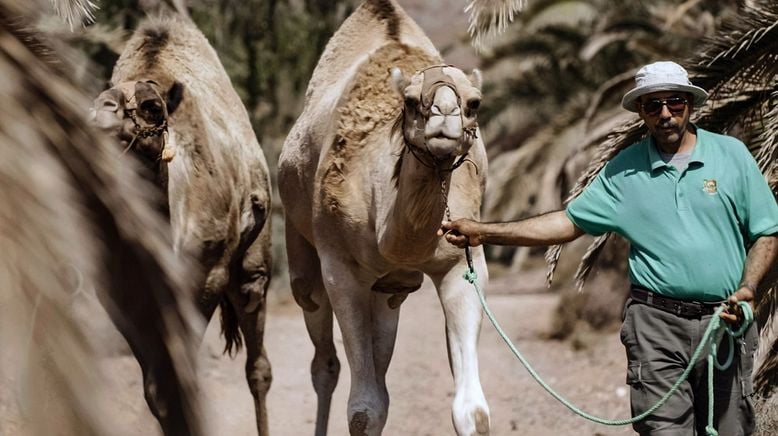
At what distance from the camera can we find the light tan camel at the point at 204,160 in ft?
23.5

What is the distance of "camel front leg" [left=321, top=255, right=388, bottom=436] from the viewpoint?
6684 mm

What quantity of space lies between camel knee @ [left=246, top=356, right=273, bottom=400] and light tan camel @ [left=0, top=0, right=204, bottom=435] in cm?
738

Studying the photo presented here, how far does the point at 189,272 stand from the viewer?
5.13ft

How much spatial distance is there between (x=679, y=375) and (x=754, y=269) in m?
0.49

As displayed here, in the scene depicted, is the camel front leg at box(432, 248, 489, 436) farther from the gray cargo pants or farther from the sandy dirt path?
the sandy dirt path

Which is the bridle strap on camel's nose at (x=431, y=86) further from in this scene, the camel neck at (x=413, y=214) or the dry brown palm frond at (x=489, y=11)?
the dry brown palm frond at (x=489, y=11)

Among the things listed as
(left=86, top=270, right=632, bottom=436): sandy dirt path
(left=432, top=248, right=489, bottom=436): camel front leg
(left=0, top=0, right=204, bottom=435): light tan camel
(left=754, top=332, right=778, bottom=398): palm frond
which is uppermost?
(left=0, top=0, right=204, bottom=435): light tan camel

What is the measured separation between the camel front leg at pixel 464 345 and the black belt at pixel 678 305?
1493 millimetres

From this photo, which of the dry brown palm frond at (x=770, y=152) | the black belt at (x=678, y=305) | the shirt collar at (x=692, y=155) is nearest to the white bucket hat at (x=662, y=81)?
the shirt collar at (x=692, y=155)

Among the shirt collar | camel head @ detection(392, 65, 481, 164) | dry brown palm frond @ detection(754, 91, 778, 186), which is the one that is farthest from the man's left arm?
dry brown palm frond @ detection(754, 91, 778, 186)

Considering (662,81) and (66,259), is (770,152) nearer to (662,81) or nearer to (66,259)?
(662,81)

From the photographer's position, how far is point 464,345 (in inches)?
253

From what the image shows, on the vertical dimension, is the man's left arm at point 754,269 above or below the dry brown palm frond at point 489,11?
below

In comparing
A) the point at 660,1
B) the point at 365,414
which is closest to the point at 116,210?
the point at 365,414
